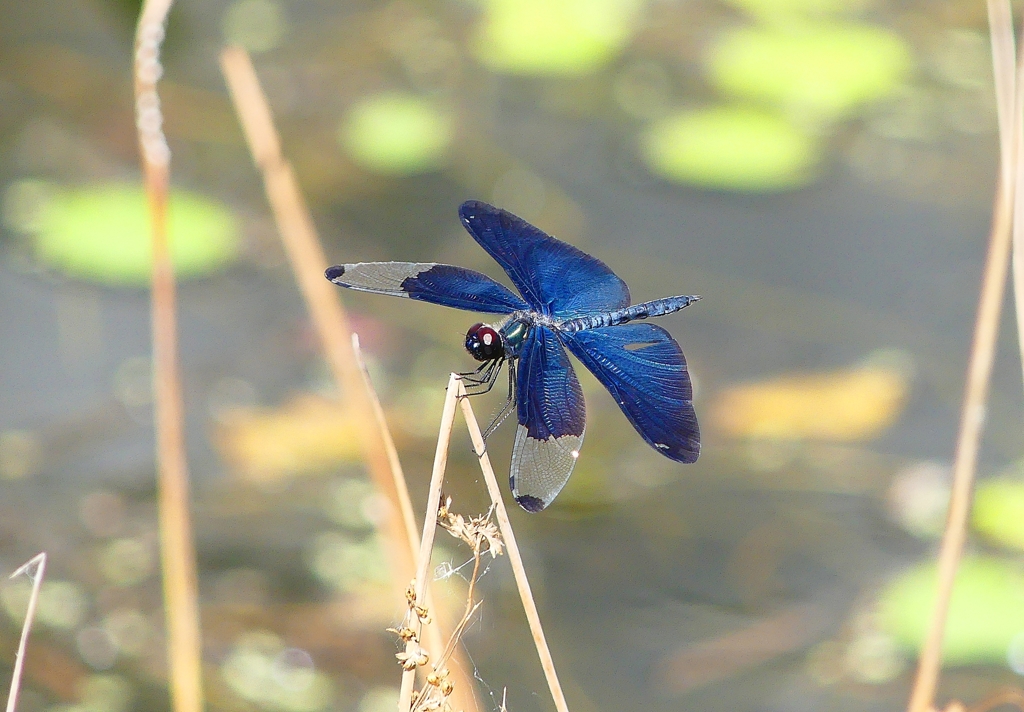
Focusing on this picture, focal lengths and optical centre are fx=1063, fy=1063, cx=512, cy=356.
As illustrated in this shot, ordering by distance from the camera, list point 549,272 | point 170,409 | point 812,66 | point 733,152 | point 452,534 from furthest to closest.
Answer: point 812,66 → point 733,152 → point 549,272 → point 170,409 → point 452,534

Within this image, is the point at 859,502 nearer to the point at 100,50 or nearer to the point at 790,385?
the point at 790,385

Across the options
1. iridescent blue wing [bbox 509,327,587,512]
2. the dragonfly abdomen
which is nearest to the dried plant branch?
iridescent blue wing [bbox 509,327,587,512]

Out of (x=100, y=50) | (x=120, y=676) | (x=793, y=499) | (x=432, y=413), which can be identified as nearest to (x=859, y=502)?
(x=793, y=499)

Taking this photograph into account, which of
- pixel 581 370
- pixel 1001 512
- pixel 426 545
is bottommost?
pixel 426 545

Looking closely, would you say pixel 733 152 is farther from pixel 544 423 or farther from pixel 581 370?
pixel 544 423

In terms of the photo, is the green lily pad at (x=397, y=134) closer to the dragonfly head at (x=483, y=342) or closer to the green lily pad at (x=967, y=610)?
the green lily pad at (x=967, y=610)

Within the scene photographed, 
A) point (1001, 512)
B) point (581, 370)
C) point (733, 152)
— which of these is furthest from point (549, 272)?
point (733, 152)
